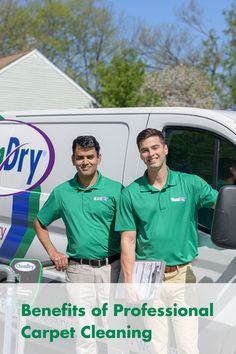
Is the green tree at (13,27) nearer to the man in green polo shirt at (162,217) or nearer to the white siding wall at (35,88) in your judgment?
the white siding wall at (35,88)

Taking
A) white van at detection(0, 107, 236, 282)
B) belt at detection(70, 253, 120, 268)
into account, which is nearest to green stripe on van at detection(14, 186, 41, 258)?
white van at detection(0, 107, 236, 282)

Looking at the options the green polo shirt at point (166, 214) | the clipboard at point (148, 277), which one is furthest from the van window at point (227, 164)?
the clipboard at point (148, 277)

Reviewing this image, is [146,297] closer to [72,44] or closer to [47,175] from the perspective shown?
[47,175]

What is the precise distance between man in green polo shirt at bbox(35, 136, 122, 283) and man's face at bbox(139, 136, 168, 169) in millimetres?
389

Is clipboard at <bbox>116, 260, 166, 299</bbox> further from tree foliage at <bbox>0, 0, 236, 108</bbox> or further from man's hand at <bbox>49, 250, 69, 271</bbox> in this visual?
tree foliage at <bbox>0, 0, 236, 108</bbox>

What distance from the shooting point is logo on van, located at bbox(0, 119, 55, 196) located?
438 cm

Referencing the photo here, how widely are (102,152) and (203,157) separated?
2.50ft

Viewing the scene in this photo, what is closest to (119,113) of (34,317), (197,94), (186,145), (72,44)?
(186,145)

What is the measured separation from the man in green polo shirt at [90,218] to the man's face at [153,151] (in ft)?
1.28

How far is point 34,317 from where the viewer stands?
4.23 m

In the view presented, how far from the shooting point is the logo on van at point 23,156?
4383 mm

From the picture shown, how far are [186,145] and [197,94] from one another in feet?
103

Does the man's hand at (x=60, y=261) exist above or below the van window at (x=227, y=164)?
below

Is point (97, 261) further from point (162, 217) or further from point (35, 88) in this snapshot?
point (35, 88)
